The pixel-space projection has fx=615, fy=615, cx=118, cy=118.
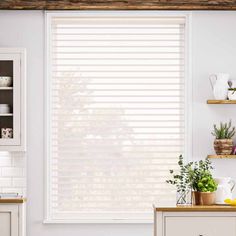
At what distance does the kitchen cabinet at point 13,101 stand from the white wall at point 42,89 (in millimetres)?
262

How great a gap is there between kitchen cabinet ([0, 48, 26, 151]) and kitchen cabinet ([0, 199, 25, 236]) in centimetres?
49

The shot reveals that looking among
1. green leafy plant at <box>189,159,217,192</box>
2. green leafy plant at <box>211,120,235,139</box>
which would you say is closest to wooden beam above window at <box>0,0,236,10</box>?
green leafy plant at <box>211,120,235,139</box>

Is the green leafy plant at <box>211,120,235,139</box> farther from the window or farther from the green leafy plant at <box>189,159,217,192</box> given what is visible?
the green leafy plant at <box>189,159,217,192</box>

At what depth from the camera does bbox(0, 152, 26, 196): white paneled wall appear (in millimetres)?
5418

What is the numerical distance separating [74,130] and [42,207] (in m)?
0.74

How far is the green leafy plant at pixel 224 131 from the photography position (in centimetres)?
532

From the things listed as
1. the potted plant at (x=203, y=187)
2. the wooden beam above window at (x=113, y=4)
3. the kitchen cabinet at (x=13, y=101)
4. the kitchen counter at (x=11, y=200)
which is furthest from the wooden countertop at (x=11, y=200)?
the wooden beam above window at (x=113, y=4)

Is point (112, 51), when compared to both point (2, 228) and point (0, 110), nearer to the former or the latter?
point (0, 110)

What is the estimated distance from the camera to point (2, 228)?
4922mm

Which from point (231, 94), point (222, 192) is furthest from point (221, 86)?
point (222, 192)

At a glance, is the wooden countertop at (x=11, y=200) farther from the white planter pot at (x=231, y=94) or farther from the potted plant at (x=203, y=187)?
the white planter pot at (x=231, y=94)

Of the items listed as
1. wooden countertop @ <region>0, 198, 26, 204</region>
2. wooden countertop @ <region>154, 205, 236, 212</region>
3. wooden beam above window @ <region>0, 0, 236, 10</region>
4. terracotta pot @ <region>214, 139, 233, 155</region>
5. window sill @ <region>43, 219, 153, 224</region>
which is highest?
wooden beam above window @ <region>0, 0, 236, 10</region>

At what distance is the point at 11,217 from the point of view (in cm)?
494

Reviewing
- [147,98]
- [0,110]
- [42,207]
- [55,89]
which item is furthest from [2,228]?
[147,98]
